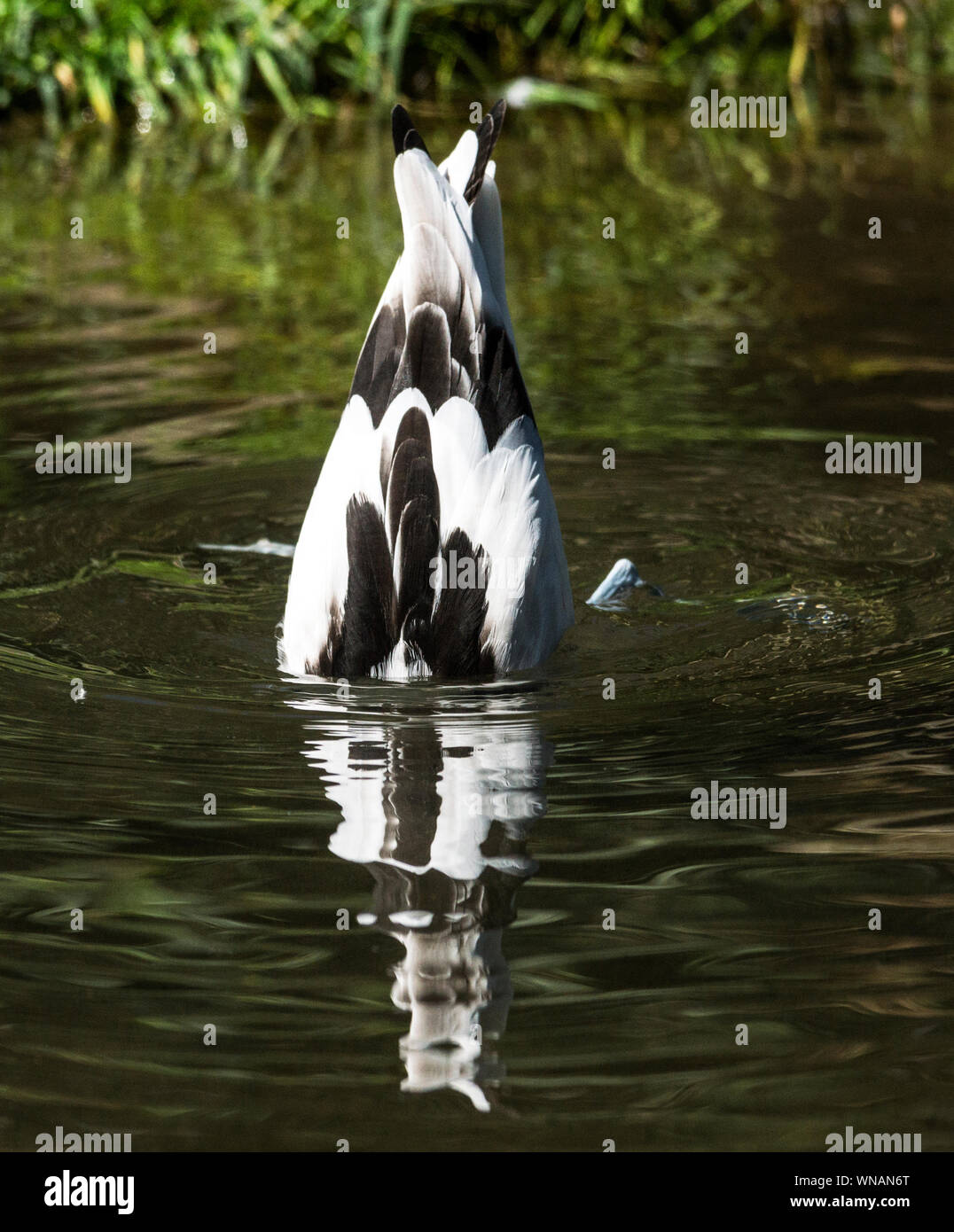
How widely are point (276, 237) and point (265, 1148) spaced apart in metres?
6.48

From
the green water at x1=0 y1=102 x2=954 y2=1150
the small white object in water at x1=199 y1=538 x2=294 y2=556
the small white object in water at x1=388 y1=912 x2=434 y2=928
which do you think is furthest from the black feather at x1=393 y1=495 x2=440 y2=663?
the small white object in water at x1=199 y1=538 x2=294 y2=556

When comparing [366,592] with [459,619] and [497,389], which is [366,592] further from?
[497,389]

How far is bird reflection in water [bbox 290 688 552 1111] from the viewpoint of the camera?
9.60 feet

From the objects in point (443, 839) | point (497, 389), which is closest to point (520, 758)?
point (443, 839)

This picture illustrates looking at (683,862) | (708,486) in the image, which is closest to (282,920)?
(683,862)

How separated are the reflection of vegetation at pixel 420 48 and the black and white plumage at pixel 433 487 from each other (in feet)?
22.6

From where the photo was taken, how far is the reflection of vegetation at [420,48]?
10820 millimetres

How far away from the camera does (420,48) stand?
11.4 m

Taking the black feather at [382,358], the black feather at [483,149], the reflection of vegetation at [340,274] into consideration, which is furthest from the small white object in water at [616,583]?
the reflection of vegetation at [340,274]

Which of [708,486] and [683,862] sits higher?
[708,486]

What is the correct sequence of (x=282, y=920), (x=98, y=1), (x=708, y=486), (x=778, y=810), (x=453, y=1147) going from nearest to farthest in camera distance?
(x=453, y=1147) < (x=282, y=920) < (x=778, y=810) < (x=708, y=486) < (x=98, y=1)

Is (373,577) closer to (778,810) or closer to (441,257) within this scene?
(441,257)

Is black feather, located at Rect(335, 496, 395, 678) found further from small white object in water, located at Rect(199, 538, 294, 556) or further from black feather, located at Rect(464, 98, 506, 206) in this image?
small white object in water, located at Rect(199, 538, 294, 556)

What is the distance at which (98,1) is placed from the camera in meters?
11.1
